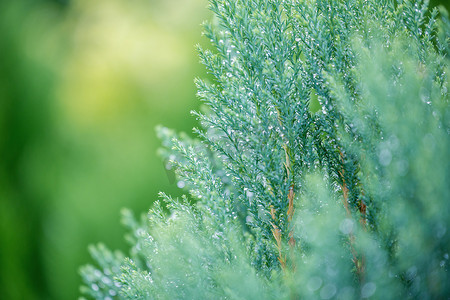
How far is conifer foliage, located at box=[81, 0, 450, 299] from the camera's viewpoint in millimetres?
674

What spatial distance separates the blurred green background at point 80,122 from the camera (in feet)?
8.30

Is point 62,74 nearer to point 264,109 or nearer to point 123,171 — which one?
point 123,171

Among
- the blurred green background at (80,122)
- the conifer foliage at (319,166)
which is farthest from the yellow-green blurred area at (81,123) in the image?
the conifer foliage at (319,166)

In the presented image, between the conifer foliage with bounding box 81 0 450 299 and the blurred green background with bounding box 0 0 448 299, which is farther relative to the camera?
the blurred green background with bounding box 0 0 448 299

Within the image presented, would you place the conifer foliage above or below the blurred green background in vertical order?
below

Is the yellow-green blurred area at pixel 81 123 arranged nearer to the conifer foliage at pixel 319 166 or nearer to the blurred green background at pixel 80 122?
the blurred green background at pixel 80 122

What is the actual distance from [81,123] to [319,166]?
7.25 ft

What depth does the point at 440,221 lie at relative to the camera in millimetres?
647

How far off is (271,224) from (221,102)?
0.98 ft

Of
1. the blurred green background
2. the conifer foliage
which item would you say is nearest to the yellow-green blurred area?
the blurred green background

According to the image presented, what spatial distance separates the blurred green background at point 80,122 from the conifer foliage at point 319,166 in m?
1.50

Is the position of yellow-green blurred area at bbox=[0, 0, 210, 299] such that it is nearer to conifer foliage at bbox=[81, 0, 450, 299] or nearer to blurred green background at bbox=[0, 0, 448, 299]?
blurred green background at bbox=[0, 0, 448, 299]

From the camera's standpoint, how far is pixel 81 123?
2.74 meters

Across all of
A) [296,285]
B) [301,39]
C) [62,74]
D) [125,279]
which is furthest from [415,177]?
[62,74]
